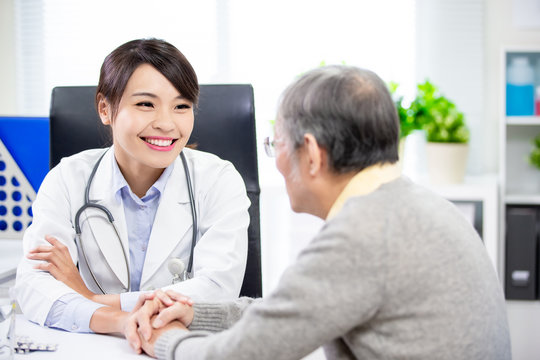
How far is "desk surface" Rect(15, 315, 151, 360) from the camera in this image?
0.95 metres

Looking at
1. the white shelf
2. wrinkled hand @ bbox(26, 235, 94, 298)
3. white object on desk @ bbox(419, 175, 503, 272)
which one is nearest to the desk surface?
wrinkled hand @ bbox(26, 235, 94, 298)

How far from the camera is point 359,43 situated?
3.14m

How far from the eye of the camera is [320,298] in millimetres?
718

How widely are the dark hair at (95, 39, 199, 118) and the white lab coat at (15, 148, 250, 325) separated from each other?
184 millimetres

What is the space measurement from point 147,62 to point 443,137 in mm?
1734

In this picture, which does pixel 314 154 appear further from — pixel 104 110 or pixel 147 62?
pixel 104 110

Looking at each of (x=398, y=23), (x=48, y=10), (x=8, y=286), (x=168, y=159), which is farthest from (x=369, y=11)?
(x=8, y=286)

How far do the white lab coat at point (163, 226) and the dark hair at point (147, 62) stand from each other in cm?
18

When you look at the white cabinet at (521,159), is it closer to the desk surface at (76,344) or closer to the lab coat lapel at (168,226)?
the lab coat lapel at (168,226)

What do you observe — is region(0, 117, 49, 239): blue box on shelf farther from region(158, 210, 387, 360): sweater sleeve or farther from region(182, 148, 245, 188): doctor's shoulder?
region(158, 210, 387, 360): sweater sleeve

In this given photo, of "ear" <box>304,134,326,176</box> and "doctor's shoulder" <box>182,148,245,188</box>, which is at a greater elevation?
"ear" <box>304,134,326,176</box>

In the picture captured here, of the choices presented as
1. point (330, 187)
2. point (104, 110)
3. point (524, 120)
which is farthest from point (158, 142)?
point (524, 120)

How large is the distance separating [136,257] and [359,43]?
2132 millimetres

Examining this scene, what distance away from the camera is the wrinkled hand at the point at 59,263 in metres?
1.22
